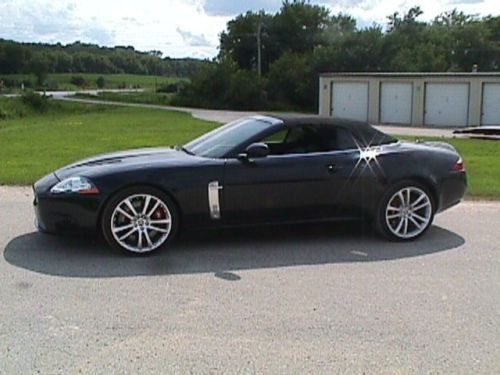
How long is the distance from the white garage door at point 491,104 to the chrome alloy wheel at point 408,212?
91.6 ft

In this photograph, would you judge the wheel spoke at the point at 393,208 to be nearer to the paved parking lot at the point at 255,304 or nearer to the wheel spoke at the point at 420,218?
the wheel spoke at the point at 420,218

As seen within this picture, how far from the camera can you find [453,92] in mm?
32000

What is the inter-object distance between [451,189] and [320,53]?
46792 mm

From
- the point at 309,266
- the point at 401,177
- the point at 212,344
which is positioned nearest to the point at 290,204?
the point at 309,266

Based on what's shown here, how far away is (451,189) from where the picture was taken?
604 cm

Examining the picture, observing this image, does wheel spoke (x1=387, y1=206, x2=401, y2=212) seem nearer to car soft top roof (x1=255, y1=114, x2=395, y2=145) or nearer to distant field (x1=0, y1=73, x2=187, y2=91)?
car soft top roof (x1=255, y1=114, x2=395, y2=145)

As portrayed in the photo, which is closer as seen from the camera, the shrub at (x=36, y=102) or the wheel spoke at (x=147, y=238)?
the wheel spoke at (x=147, y=238)

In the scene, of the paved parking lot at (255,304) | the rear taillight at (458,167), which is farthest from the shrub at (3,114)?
the rear taillight at (458,167)

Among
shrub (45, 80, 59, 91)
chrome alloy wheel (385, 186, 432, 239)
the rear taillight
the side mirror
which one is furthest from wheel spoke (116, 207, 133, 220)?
shrub (45, 80, 59, 91)

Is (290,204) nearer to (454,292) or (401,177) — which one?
(401,177)

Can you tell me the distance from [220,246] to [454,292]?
2307 mm

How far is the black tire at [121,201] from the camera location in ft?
16.9

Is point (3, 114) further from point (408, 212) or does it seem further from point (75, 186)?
point (408, 212)

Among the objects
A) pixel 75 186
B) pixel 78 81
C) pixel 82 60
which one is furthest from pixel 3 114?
pixel 82 60
